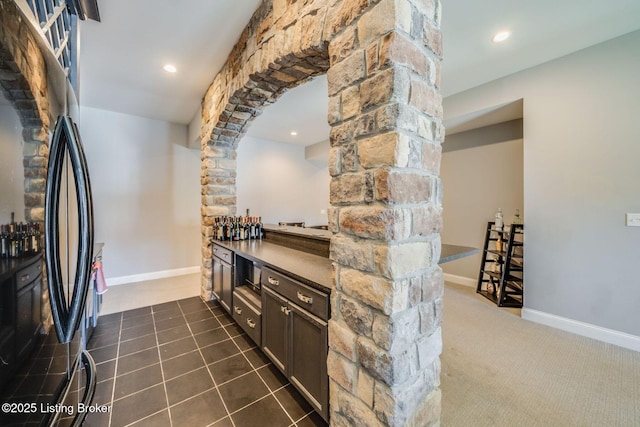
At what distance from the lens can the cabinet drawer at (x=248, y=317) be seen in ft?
6.60

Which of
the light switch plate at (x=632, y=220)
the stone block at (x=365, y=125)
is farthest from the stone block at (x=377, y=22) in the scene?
the light switch plate at (x=632, y=220)

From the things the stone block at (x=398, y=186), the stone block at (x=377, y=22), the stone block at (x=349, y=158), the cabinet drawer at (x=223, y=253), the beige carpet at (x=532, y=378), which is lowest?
the beige carpet at (x=532, y=378)

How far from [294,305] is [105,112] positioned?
4512mm

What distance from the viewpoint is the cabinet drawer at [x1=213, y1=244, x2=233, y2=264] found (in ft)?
8.47

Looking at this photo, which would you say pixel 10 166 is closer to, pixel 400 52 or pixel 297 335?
pixel 400 52

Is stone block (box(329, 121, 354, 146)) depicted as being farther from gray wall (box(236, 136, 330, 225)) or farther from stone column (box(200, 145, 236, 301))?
gray wall (box(236, 136, 330, 225))

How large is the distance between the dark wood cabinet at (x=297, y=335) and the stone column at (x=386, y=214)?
0.65ft

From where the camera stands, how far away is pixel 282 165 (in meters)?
5.69

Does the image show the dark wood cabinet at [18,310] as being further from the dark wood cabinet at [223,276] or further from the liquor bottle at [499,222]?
the liquor bottle at [499,222]

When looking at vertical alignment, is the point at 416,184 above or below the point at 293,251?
above

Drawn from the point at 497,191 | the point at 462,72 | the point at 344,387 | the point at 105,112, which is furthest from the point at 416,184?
the point at 105,112

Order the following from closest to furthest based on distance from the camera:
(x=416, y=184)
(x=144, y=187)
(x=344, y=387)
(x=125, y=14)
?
(x=416, y=184), (x=344, y=387), (x=125, y=14), (x=144, y=187)

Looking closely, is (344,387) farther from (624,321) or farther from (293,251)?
(624,321)

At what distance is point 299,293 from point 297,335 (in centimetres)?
29
